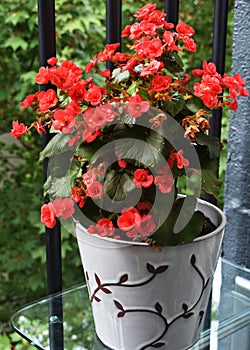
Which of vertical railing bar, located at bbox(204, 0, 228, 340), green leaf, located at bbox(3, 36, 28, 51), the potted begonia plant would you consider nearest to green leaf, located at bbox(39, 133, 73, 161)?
the potted begonia plant

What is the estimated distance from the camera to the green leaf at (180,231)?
86 cm

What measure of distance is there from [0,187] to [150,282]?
2.69m

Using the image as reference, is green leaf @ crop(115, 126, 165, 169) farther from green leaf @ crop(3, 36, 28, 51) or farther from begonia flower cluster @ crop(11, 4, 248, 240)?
green leaf @ crop(3, 36, 28, 51)

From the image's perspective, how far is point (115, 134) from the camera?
2.89 feet

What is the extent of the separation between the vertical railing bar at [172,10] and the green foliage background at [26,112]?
175cm

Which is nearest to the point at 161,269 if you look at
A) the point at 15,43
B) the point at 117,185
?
the point at 117,185

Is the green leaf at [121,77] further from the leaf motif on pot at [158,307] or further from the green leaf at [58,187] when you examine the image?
the leaf motif on pot at [158,307]

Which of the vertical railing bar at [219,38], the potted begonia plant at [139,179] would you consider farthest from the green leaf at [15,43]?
the potted begonia plant at [139,179]

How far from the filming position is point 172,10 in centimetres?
119

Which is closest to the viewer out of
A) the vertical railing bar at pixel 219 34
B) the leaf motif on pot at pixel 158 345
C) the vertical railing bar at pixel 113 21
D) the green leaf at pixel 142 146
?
the green leaf at pixel 142 146

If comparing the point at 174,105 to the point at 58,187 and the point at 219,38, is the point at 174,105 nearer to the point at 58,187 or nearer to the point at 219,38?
the point at 58,187

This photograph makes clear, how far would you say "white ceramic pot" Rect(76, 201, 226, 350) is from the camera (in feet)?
2.90

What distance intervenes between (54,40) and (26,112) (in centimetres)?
237

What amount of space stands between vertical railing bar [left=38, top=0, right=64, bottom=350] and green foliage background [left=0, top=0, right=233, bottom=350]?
1.87 m
